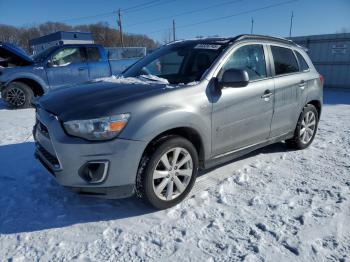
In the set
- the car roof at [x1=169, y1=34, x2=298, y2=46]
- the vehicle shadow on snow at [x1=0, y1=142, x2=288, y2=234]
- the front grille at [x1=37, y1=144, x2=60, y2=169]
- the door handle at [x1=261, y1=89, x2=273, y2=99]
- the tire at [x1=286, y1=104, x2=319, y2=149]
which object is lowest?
the vehicle shadow on snow at [x1=0, y1=142, x2=288, y2=234]

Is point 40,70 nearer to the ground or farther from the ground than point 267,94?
farther from the ground

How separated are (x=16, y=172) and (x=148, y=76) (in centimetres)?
211

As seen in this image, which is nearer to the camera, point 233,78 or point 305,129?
point 233,78

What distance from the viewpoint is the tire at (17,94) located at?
8.48m

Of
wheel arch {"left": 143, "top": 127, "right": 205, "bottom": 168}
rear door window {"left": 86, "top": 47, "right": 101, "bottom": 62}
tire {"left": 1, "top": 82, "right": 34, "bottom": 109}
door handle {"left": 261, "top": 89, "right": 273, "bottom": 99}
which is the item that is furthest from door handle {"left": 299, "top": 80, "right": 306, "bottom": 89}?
tire {"left": 1, "top": 82, "right": 34, "bottom": 109}

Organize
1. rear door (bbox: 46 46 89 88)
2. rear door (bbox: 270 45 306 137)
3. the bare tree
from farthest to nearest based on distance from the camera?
the bare tree, rear door (bbox: 46 46 89 88), rear door (bbox: 270 45 306 137)

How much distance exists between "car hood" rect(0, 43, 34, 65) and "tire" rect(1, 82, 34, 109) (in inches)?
25.6

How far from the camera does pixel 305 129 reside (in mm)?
4891

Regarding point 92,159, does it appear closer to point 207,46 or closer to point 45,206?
point 45,206

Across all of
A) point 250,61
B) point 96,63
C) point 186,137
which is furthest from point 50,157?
point 96,63

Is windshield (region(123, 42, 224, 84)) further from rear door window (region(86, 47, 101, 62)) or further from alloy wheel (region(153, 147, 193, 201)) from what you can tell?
rear door window (region(86, 47, 101, 62))

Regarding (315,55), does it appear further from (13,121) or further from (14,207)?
(14,207)

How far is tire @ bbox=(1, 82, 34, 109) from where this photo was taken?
8477 mm

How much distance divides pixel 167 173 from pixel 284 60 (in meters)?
2.53
